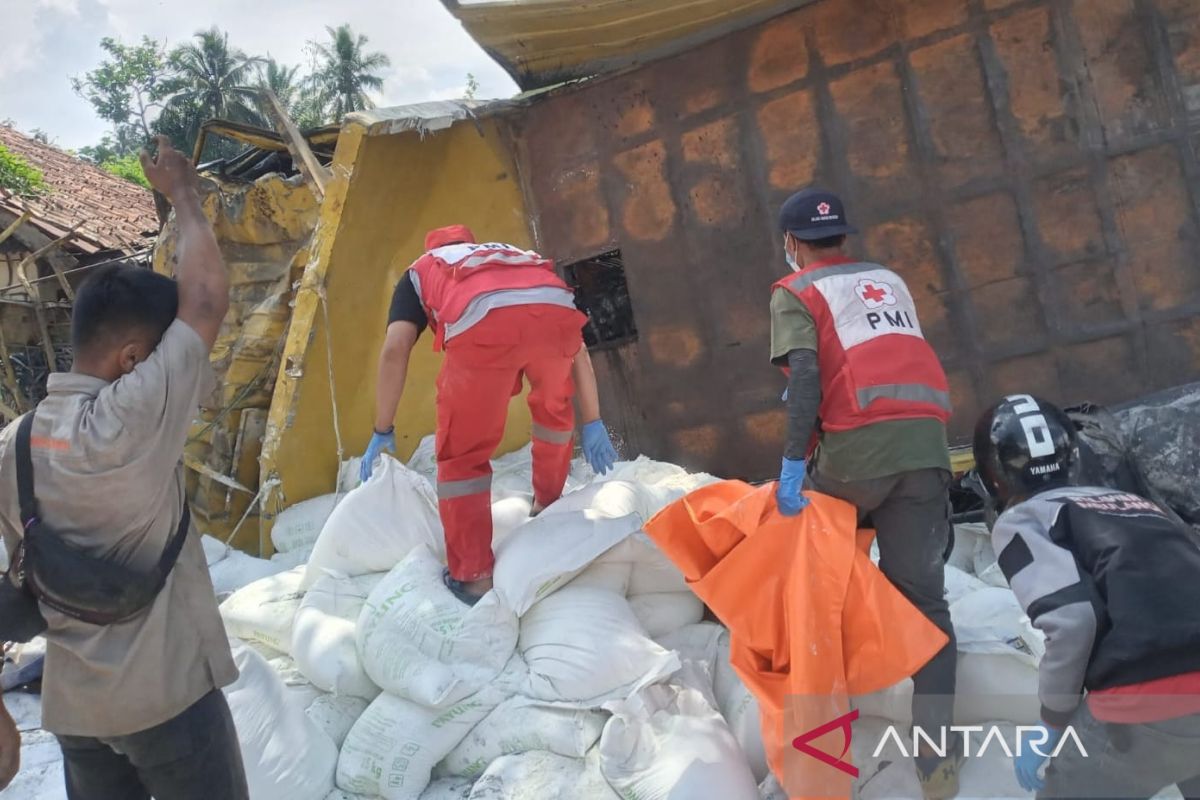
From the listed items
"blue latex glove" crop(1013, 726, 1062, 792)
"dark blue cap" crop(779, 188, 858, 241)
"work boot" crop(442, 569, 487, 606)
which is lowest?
"blue latex glove" crop(1013, 726, 1062, 792)

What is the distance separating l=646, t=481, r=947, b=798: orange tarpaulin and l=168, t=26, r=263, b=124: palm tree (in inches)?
987

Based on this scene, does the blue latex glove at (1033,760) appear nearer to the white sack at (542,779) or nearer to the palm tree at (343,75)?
the white sack at (542,779)

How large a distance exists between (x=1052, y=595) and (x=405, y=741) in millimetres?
1416

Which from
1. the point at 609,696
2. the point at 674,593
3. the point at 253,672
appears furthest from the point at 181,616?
the point at 674,593

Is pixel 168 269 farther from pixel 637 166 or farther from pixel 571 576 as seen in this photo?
pixel 571 576

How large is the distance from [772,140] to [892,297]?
146 centimetres

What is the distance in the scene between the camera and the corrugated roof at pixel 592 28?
3.12 metres

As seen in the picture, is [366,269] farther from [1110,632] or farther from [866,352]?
[1110,632]

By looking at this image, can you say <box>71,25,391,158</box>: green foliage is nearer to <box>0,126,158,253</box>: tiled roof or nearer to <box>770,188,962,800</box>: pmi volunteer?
<box>0,126,158,253</box>: tiled roof

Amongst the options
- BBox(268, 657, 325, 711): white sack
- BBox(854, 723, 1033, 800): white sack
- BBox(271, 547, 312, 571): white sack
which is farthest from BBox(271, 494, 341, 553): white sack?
BBox(854, 723, 1033, 800): white sack

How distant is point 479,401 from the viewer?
92.1 inches

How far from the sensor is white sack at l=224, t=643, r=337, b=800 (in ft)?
6.38

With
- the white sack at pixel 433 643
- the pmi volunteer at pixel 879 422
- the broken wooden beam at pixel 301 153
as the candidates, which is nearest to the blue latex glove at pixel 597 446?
the white sack at pixel 433 643

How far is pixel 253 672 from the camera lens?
2086 millimetres
